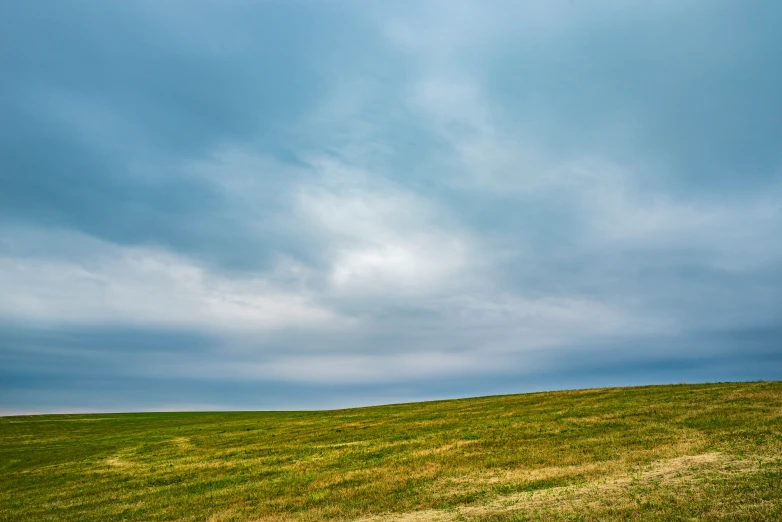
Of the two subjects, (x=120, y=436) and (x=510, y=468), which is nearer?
(x=510, y=468)

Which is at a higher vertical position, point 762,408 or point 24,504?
point 762,408

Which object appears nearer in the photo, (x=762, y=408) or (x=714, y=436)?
(x=714, y=436)

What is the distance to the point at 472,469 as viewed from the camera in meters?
24.9

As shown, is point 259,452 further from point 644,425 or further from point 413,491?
point 644,425

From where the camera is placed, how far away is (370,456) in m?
31.4

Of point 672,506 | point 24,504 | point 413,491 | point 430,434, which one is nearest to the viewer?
→ point 672,506

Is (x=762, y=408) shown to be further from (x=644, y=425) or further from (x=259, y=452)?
(x=259, y=452)

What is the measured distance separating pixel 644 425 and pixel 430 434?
47.5 feet

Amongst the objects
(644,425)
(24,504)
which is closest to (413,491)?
(644,425)

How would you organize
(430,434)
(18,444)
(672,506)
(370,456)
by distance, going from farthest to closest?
(18,444)
(430,434)
(370,456)
(672,506)

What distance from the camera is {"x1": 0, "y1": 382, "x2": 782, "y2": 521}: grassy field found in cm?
1730

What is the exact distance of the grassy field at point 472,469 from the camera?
17.3 meters

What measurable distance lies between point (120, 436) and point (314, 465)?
46.6 m

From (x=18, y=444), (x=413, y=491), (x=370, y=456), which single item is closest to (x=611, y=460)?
(x=413, y=491)
